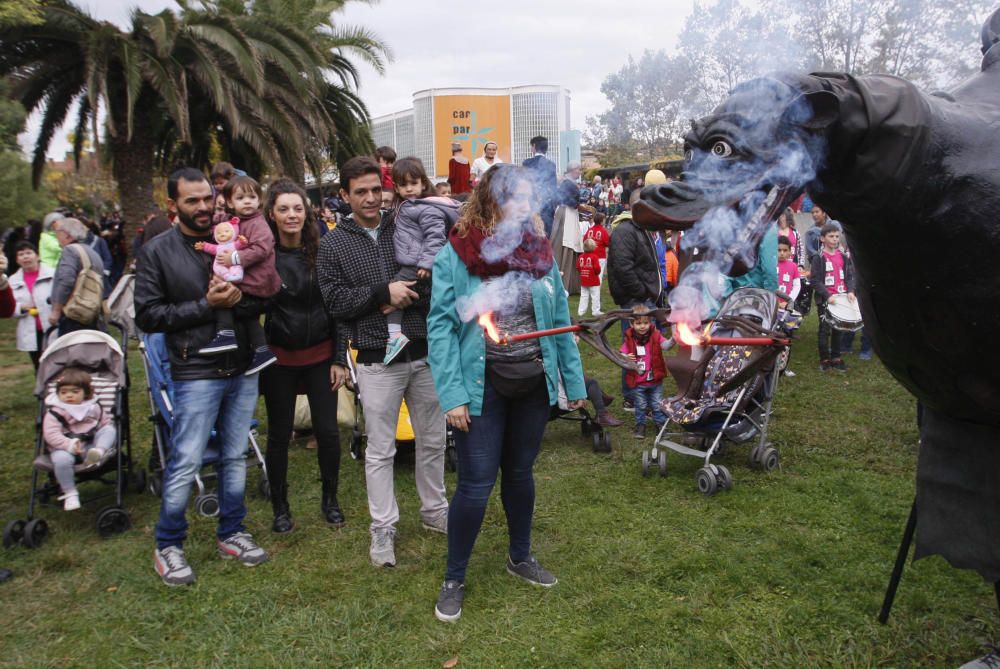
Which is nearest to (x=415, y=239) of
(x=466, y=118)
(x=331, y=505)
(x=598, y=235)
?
(x=331, y=505)

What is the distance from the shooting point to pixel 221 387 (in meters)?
3.79

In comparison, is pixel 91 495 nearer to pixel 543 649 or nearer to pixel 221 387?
pixel 221 387

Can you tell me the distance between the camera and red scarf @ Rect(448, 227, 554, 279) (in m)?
3.20

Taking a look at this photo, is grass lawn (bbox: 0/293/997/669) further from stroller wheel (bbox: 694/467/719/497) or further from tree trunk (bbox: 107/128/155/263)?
tree trunk (bbox: 107/128/155/263)

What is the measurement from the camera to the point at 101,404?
4.89 metres

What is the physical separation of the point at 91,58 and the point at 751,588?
1449 centimetres

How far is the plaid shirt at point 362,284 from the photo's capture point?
3.85 m

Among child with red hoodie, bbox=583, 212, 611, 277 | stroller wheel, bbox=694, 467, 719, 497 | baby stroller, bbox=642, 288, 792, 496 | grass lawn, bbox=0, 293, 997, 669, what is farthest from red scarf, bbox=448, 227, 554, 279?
child with red hoodie, bbox=583, 212, 611, 277

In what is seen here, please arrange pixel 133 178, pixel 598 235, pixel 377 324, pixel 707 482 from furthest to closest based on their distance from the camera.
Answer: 1. pixel 133 178
2. pixel 598 235
3. pixel 707 482
4. pixel 377 324

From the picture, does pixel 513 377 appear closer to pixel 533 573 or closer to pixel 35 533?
pixel 533 573

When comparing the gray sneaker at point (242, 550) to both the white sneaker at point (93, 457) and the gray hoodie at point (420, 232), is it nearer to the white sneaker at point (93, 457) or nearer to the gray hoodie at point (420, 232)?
the white sneaker at point (93, 457)

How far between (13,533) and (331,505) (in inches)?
74.8

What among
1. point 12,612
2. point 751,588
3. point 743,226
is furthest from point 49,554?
point 743,226

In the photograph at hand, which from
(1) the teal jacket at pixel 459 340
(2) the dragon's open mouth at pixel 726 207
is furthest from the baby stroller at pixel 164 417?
(2) the dragon's open mouth at pixel 726 207
